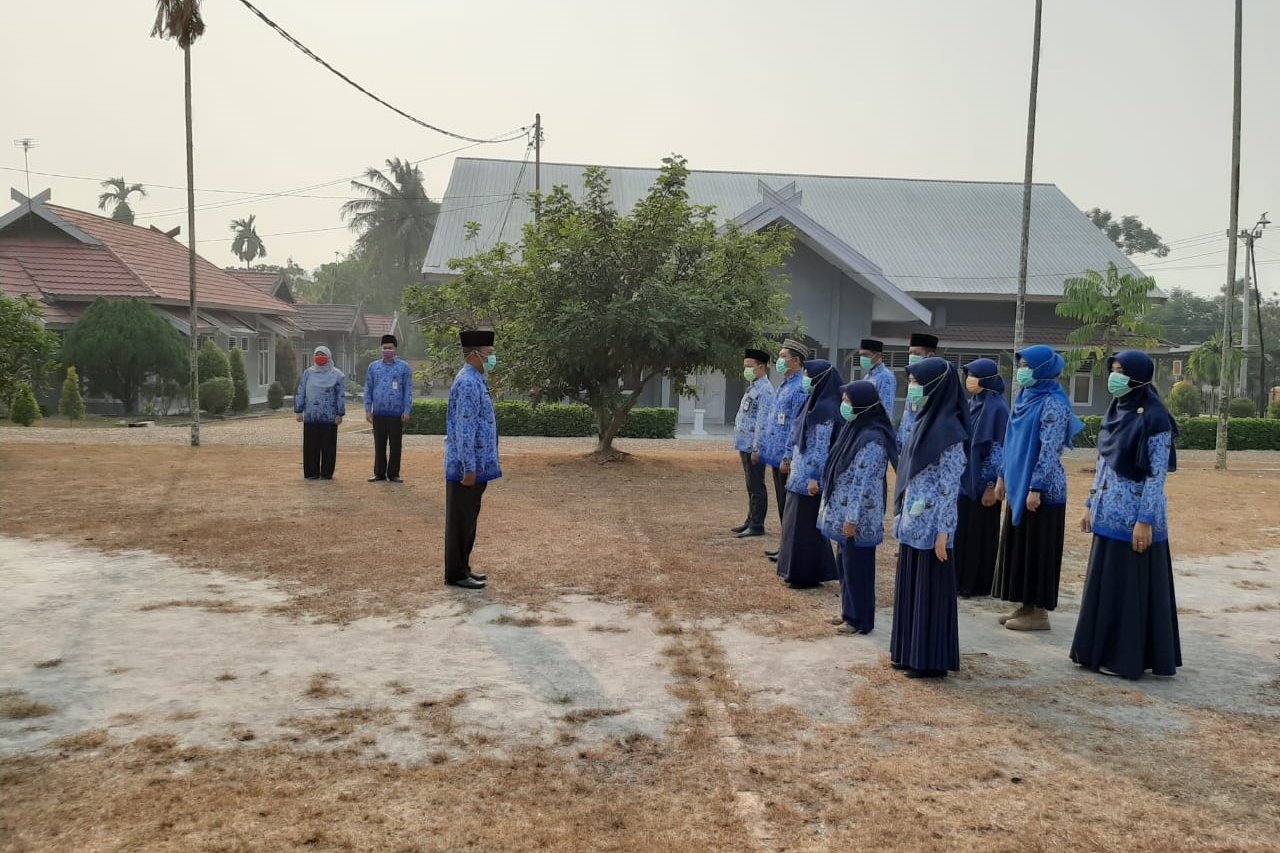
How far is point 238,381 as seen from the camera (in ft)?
91.9

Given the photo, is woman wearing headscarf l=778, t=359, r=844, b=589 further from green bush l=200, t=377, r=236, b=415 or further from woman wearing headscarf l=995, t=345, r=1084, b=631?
green bush l=200, t=377, r=236, b=415

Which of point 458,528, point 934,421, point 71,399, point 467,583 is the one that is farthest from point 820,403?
point 71,399

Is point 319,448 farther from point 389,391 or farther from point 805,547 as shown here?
point 805,547

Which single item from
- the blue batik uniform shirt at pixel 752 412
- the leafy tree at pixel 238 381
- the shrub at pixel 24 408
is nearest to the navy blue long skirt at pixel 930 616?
the blue batik uniform shirt at pixel 752 412

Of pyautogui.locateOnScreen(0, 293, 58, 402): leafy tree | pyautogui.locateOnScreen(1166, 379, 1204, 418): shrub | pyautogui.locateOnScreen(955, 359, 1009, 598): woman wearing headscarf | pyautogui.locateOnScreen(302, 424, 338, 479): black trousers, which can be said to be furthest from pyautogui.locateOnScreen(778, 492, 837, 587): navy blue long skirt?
pyautogui.locateOnScreen(1166, 379, 1204, 418): shrub

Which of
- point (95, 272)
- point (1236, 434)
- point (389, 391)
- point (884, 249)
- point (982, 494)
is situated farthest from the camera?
point (884, 249)

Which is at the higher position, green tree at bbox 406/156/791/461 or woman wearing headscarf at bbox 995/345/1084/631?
green tree at bbox 406/156/791/461

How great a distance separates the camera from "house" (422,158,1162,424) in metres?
24.7

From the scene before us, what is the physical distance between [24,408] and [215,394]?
511 cm

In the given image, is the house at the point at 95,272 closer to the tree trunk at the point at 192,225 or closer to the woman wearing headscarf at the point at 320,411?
the tree trunk at the point at 192,225

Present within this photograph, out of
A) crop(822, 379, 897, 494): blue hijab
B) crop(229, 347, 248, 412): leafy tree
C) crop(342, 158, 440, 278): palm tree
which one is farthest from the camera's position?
crop(342, 158, 440, 278): palm tree

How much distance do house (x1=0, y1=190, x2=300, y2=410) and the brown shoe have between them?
23.7 metres

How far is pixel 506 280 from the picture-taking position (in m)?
16.2

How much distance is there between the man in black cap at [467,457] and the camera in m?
7.54
